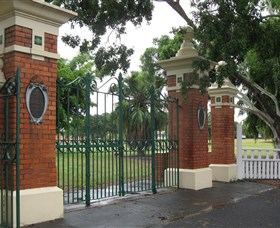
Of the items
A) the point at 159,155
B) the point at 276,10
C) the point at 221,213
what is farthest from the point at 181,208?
the point at 276,10

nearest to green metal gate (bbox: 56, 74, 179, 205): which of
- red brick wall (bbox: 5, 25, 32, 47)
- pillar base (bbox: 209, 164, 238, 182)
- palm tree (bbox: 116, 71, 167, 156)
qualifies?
palm tree (bbox: 116, 71, 167, 156)

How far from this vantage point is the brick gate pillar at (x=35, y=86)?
607 centimetres

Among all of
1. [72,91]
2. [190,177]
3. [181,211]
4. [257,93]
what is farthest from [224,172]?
[72,91]

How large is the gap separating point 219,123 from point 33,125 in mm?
7544

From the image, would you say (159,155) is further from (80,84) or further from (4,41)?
(4,41)

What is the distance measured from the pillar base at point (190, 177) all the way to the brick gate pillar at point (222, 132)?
2.00m

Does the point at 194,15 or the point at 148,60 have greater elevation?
the point at 148,60

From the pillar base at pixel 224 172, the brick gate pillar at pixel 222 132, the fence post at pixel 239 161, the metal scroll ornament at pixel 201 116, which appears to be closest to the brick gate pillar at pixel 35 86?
the metal scroll ornament at pixel 201 116

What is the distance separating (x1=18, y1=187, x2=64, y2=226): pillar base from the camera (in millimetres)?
5986

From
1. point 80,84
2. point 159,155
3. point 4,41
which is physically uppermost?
point 4,41

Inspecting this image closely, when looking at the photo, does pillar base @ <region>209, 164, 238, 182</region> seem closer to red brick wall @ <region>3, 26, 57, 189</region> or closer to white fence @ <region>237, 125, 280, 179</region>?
white fence @ <region>237, 125, 280, 179</region>

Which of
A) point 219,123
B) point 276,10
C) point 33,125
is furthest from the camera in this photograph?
point 276,10

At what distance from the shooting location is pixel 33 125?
6250mm

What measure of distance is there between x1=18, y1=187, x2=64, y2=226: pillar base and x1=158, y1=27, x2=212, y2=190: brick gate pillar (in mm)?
4464
